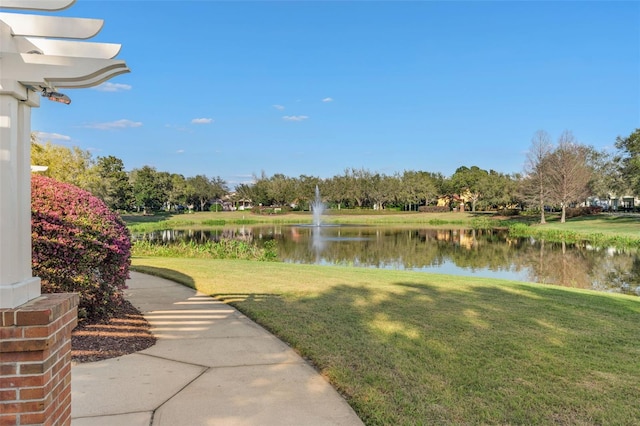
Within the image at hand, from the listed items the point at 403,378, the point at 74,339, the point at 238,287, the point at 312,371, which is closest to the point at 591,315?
the point at 403,378

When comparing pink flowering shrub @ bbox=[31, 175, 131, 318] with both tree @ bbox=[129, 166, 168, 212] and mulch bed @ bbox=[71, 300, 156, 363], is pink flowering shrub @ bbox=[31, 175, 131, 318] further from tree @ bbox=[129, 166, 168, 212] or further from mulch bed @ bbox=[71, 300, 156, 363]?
tree @ bbox=[129, 166, 168, 212]

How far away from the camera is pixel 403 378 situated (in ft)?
13.3

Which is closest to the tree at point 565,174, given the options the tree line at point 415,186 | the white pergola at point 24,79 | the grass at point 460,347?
the tree line at point 415,186

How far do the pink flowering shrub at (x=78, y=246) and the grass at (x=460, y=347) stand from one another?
192cm

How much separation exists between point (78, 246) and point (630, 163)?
1843 inches

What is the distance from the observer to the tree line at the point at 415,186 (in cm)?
4556

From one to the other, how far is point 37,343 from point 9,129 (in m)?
1.15

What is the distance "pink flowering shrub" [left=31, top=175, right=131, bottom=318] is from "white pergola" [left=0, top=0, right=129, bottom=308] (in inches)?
110

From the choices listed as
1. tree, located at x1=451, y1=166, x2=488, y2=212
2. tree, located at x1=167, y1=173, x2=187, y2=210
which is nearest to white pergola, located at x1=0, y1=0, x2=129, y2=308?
tree, located at x1=451, y1=166, x2=488, y2=212

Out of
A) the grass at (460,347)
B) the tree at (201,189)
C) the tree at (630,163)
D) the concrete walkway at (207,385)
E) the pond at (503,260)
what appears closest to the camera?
the concrete walkway at (207,385)

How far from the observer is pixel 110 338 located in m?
5.17

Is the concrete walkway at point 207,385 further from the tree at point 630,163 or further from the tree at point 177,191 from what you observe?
the tree at point 177,191

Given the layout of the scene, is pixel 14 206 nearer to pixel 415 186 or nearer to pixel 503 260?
pixel 503 260

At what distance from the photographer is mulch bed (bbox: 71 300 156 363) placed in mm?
4713
